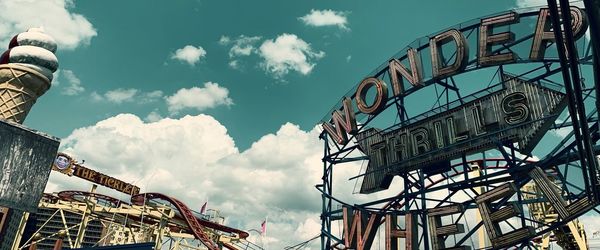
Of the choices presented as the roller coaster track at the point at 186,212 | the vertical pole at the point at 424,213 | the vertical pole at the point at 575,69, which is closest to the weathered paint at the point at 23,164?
the vertical pole at the point at 575,69

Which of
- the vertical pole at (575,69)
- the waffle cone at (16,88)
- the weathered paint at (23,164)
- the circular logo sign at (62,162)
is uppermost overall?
the circular logo sign at (62,162)

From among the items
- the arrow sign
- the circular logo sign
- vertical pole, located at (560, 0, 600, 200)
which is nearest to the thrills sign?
the arrow sign

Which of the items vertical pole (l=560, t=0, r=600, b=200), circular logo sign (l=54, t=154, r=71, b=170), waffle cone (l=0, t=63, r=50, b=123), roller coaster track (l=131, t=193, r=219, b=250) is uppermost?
circular logo sign (l=54, t=154, r=71, b=170)

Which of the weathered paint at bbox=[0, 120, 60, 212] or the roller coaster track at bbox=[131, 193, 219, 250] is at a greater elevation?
the roller coaster track at bbox=[131, 193, 219, 250]

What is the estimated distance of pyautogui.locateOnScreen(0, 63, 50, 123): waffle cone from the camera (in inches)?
329

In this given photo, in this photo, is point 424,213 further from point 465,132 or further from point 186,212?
point 186,212

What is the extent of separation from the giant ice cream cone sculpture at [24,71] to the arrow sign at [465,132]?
14.6 m

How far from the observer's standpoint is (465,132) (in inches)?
702

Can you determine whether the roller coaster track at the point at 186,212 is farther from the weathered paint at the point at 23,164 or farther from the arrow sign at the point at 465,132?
the weathered paint at the point at 23,164

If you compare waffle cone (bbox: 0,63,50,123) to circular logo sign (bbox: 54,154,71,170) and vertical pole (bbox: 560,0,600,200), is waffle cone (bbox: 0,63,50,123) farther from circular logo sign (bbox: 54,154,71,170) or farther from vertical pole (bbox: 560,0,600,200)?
circular logo sign (bbox: 54,154,71,170)

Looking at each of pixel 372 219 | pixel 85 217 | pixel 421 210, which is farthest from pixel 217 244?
pixel 421 210

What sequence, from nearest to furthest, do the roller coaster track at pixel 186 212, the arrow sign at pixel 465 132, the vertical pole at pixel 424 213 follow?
Answer: the arrow sign at pixel 465 132, the vertical pole at pixel 424 213, the roller coaster track at pixel 186 212

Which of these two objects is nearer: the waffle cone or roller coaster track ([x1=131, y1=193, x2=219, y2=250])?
the waffle cone

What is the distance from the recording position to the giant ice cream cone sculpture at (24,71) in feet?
27.5
